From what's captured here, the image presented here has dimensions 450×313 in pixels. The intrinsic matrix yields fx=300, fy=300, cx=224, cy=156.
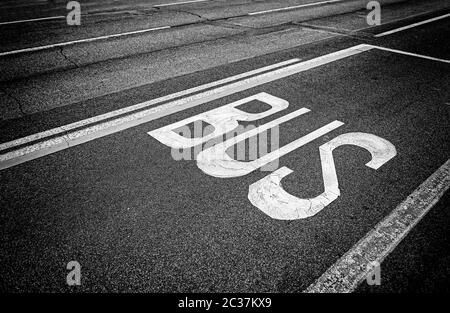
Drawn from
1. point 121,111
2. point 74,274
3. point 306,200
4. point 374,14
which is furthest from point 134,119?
point 374,14

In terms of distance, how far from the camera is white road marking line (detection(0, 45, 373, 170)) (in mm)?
3582

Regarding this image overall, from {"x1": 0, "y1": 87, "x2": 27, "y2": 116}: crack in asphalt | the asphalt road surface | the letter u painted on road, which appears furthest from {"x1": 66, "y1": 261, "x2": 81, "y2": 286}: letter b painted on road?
{"x1": 0, "y1": 87, "x2": 27, "y2": 116}: crack in asphalt

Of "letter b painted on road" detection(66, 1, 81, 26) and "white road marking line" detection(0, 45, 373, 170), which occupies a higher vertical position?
"letter b painted on road" detection(66, 1, 81, 26)

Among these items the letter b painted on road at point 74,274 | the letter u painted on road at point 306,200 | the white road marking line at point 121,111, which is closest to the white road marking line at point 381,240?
the letter u painted on road at point 306,200

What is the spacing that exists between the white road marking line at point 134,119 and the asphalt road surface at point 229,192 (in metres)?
0.03

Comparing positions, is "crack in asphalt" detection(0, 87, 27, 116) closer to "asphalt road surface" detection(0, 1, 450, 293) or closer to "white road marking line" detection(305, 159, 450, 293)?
"asphalt road surface" detection(0, 1, 450, 293)

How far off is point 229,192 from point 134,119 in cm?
200

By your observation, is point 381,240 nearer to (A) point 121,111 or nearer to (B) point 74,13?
(A) point 121,111

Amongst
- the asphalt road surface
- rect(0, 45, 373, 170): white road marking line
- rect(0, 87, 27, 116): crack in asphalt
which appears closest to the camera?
the asphalt road surface

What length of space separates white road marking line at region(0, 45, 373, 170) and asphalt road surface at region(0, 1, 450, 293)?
0.03m

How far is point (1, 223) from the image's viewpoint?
9.07ft

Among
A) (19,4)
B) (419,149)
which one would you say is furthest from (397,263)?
(19,4)

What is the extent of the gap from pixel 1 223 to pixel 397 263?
352cm
